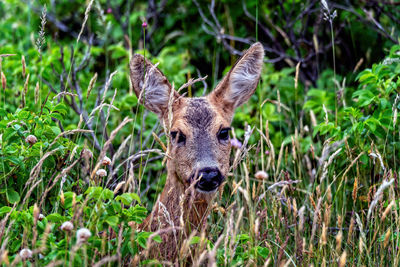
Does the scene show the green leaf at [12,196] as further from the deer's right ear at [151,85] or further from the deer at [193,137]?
the deer's right ear at [151,85]

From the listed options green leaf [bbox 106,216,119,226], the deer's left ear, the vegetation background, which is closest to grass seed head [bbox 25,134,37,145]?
the vegetation background

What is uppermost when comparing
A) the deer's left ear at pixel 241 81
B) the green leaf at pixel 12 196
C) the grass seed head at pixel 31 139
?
the deer's left ear at pixel 241 81

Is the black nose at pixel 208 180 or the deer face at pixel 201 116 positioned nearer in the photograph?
the black nose at pixel 208 180

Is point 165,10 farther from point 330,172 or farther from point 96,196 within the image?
point 96,196

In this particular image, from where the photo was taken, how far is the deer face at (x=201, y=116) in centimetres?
381

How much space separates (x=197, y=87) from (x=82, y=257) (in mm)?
4068

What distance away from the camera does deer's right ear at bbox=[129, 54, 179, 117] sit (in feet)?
13.9

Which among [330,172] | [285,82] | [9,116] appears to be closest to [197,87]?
[285,82]

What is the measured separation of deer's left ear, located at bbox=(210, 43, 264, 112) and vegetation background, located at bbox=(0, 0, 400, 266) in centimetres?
29

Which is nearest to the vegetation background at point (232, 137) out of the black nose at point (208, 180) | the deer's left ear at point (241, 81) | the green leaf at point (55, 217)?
the green leaf at point (55, 217)

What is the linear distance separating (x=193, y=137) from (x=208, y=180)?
19.2 inches

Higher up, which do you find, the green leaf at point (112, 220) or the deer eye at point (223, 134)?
the deer eye at point (223, 134)

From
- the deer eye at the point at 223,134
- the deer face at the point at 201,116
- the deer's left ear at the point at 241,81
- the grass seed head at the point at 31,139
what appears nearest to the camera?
the grass seed head at the point at 31,139

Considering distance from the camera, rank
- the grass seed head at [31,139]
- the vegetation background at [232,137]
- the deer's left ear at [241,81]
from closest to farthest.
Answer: the vegetation background at [232,137] < the grass seed head at [31,139] < the deer's left ear at [241,81]
